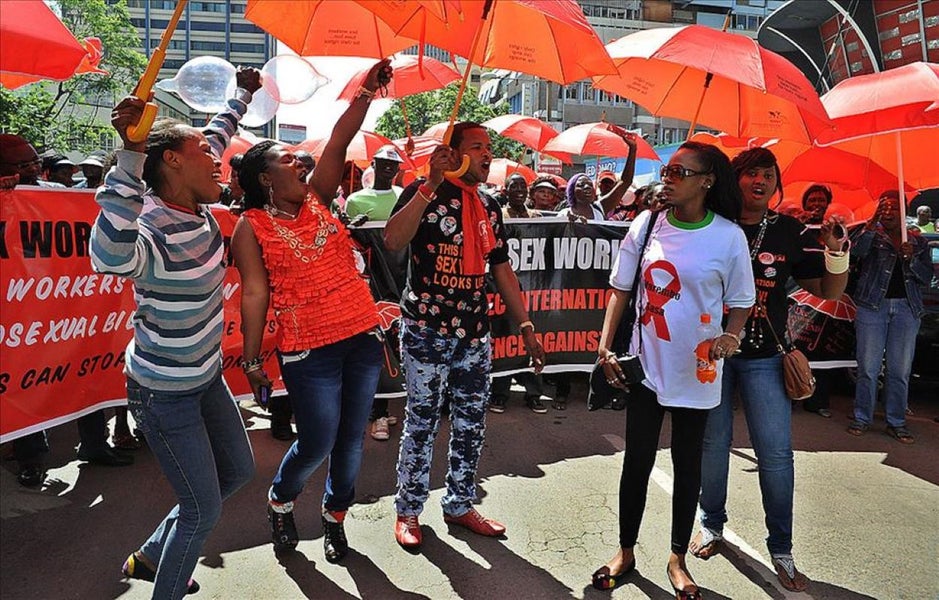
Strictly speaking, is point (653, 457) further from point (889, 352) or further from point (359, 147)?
point (359, 147)

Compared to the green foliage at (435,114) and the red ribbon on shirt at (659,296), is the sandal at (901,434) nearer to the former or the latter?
the red ribbon on shirt at (659,296)

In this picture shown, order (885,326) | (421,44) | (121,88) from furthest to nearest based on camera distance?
(121,88)
(885,326)
(421,44)

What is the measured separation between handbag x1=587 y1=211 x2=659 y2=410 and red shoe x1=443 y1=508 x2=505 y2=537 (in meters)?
0.91

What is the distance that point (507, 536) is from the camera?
364cm

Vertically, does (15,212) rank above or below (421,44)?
below

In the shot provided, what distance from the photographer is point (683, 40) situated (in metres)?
3.79

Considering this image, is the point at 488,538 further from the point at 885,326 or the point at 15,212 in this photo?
the point at 885,326

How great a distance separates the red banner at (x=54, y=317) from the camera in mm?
3711

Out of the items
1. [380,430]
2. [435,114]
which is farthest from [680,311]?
[435,114]

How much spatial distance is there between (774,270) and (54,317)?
403 cm

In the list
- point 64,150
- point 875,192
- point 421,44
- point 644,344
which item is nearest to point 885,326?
point 875,192

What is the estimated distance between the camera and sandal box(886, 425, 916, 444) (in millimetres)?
5660

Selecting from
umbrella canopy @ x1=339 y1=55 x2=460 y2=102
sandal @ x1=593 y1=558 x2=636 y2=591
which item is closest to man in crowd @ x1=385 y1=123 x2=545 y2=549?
sandal @ x1=593 y1=558 x2=636 y2=591

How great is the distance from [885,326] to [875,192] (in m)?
1.20
